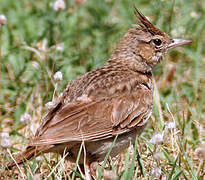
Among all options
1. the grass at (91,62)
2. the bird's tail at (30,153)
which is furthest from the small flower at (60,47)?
the bird's tail at (30,153)

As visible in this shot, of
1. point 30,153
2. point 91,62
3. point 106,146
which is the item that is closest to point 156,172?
Answer: point 106,146

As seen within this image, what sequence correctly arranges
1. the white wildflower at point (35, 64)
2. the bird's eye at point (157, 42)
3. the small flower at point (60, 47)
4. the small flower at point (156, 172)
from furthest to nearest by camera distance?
1. the small flower at point (60, 47)
2. the white wildflower at point (35, 64)
3. the bird's eye at point (157, 42)
4. the small flower at point (156, 172)

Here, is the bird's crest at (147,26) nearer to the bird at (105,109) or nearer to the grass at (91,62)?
the bird at (105,109)

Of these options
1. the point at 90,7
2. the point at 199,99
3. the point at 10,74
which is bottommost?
the point at 199,99

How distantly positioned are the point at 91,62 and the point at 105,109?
2071 mm

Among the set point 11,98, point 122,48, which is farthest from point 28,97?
point 122,48

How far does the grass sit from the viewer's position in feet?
16.5

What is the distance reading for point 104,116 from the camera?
4254 millimetres

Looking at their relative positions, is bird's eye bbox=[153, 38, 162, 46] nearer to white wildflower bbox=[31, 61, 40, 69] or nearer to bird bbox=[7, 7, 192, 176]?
bird bbox=[7, 7, 192, 176]

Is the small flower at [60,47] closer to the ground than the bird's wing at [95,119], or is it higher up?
higher up

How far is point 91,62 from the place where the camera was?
6.31 meters

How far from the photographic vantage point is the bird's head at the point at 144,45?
5098 millimetres

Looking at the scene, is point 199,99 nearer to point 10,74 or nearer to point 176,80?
point 176,80

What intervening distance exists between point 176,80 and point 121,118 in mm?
2428
